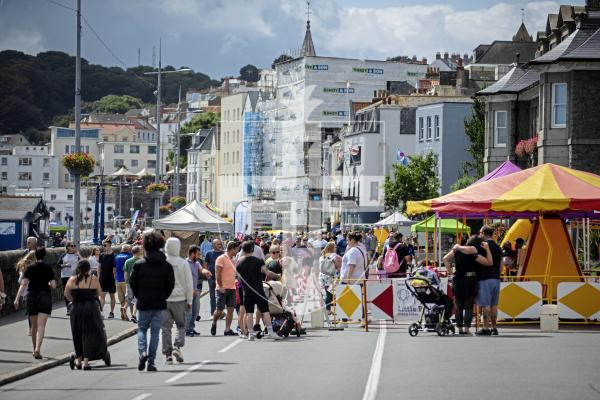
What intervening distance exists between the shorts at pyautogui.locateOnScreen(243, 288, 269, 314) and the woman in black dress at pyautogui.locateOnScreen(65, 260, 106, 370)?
15.0ft

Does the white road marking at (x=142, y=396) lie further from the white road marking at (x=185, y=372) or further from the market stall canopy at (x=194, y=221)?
the market stall canopy at (x=194, y=221)

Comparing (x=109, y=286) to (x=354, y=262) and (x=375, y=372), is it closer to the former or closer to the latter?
(x=354, y=262)

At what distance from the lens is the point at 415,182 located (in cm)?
8181

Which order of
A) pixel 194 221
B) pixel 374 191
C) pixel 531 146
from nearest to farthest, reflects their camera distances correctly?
pixel 194 221 → pixel 531 146 → pixel 374 191

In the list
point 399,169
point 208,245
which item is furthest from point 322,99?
point 208,245

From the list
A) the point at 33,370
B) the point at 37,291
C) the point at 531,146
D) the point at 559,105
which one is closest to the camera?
the point at 33,370

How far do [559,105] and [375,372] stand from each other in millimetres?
33388

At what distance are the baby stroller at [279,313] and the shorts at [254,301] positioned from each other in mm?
364

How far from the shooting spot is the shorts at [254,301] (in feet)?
71.7

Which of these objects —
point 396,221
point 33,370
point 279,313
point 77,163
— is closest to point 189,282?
point 33,370

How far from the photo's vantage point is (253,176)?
15038 cm

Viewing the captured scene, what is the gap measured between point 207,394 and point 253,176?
447ft

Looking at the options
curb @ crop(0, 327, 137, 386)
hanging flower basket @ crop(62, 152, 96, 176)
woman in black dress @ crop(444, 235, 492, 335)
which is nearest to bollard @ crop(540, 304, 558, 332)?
woman in black dress @ crop(444, 235, 492, 335)

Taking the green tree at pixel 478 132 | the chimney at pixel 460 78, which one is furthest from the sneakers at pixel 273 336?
the chimney at pixel 460 78
